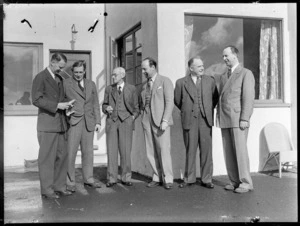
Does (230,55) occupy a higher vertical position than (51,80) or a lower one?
higher

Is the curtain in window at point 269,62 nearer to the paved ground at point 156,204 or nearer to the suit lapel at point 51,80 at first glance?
the paved ground at point 156,204

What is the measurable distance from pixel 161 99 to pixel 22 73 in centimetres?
406

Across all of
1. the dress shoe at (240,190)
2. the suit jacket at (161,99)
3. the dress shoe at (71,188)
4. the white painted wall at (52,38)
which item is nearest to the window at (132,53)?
the white painted wall at (52,38)

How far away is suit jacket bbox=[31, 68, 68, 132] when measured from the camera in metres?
4.87

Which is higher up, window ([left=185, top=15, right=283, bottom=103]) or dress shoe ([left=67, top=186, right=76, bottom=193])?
window ([left=185, top=15, right=283, bottom=103])

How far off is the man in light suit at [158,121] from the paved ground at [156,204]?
0.30 m

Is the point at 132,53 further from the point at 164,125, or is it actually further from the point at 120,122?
the point at 164,125

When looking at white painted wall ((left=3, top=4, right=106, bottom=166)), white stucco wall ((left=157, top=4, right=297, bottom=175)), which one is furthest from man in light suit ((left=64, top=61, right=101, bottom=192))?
white painted wall ((left=3, top=4, right=106, bottom=166))

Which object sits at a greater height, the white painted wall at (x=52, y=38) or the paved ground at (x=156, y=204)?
the white painted wall at (x=52, y=38)

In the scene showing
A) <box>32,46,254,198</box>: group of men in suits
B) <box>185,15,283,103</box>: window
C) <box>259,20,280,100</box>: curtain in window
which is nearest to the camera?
<box>32,46,254,198</box>: group of men in suits

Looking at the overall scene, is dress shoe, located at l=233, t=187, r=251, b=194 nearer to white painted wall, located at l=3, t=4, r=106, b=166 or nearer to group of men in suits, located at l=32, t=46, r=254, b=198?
group of men in suits, located at l=32, t=46, r=254, b=198

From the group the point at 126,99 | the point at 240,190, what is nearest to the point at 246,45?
the point at 126,99

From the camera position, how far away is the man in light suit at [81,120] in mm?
5492

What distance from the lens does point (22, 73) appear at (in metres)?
8.28
